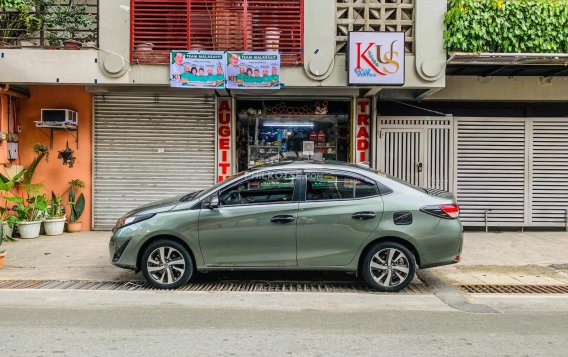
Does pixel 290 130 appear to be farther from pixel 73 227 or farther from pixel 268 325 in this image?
pixel 268 325

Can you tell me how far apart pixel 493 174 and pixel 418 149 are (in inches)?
73.1

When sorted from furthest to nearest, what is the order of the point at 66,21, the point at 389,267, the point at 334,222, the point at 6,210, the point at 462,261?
the point at 66,21 → the point at 6,210 → the point at 462,261 → the point at 389,267 → the point at 334,222

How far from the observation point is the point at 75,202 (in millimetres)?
11570

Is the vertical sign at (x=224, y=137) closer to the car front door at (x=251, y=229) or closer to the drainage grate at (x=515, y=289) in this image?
the car front door at (x=251, y=229)

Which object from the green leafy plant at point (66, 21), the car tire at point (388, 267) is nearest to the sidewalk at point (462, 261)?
the car tire at point (388, 267)

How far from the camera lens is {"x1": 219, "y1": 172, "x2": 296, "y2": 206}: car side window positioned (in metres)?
6.94

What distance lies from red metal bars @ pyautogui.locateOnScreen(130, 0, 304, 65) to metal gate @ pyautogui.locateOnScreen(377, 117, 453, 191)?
2989mm

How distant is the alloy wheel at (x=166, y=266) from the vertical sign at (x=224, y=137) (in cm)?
496

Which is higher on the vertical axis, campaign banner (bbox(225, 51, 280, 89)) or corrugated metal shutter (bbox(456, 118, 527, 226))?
campaign banner (bbox(225, 51, 280, 89))

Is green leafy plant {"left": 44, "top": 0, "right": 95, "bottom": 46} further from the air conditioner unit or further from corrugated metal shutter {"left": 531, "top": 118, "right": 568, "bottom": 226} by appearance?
corrugated metal shutter {"left": 531, "top": 118, "right": 568, "bottom": 226}

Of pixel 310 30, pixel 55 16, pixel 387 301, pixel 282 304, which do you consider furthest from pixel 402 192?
pixel 55 16

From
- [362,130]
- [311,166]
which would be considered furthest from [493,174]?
[311,166]

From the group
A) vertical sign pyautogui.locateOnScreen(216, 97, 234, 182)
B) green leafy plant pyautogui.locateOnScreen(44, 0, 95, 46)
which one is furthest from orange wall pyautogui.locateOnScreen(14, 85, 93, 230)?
vertical sign pyautogui.locateOnScreen(216, 97, 234, 182)

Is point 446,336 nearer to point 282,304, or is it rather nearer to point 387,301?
point 387,301
